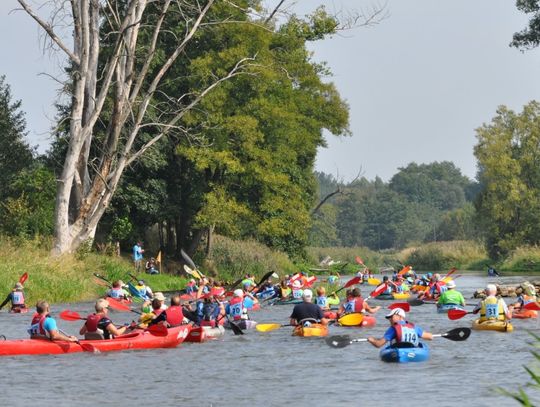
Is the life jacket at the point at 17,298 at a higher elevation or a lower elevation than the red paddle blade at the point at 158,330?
higher

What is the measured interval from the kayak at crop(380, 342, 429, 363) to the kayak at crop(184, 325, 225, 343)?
5.52 meters

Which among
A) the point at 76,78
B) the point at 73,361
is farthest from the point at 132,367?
the point at 76,78

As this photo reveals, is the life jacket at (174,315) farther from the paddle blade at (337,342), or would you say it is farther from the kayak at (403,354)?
the kayak at (403,354)

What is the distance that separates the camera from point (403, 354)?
19.9m

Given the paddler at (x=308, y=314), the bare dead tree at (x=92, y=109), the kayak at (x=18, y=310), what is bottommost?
the paddler at (x=308, y=314)

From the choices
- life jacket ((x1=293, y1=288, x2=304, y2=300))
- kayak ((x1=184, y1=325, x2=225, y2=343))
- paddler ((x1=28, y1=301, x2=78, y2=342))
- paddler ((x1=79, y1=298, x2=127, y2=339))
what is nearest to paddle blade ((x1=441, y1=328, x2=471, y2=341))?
kayak ((x1=184, y1=325, x2=225, y2=343))

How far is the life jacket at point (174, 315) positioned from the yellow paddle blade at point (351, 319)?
4639 millimetres

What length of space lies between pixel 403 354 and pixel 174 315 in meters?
5.82

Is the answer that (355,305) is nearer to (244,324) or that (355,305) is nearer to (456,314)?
(244,324)

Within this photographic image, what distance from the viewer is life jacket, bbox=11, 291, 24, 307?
2992 centimetres

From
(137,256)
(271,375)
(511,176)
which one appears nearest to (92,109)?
(137,256)

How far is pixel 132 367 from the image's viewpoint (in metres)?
20.3

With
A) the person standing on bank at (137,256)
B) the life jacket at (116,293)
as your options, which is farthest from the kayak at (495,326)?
the person standing on bank at (137,256)

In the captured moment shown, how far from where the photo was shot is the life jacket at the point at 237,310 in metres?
27.5
